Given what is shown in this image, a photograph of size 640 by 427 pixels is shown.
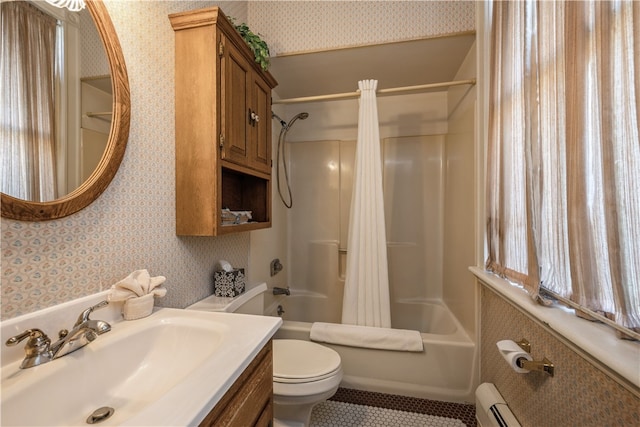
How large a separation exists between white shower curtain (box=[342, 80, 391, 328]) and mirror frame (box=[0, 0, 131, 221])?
1291 mm

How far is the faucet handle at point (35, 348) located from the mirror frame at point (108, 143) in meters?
0.27

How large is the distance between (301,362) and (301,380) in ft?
0.42

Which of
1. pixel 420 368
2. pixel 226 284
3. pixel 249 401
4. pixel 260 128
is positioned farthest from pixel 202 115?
pixel 420 368

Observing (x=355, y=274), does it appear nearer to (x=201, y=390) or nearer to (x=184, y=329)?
(x=184, y=329)

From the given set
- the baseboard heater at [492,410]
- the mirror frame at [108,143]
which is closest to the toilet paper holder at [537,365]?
the baseboard heater at [492,410]

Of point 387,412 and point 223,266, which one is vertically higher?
point 223,266

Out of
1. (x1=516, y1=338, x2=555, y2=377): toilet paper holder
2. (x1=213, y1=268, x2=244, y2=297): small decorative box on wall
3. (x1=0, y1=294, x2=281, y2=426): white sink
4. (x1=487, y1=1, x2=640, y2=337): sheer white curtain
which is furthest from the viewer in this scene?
(x1=213, y1=268, x2=244, y2=297): small decorative box on wall

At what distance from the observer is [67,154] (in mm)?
751

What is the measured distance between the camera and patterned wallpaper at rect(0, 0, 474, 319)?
68 centimetres

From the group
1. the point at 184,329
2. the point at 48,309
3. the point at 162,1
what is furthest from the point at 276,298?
the point at 162,1

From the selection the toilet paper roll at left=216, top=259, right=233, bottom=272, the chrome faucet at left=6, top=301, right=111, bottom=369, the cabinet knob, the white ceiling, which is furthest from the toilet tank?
the white ceiling

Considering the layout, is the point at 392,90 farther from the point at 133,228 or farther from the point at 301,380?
the point at 301,380

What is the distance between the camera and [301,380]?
119cm

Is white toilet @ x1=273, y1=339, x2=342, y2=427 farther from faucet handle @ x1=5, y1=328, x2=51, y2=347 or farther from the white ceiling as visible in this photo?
the white ceiling
